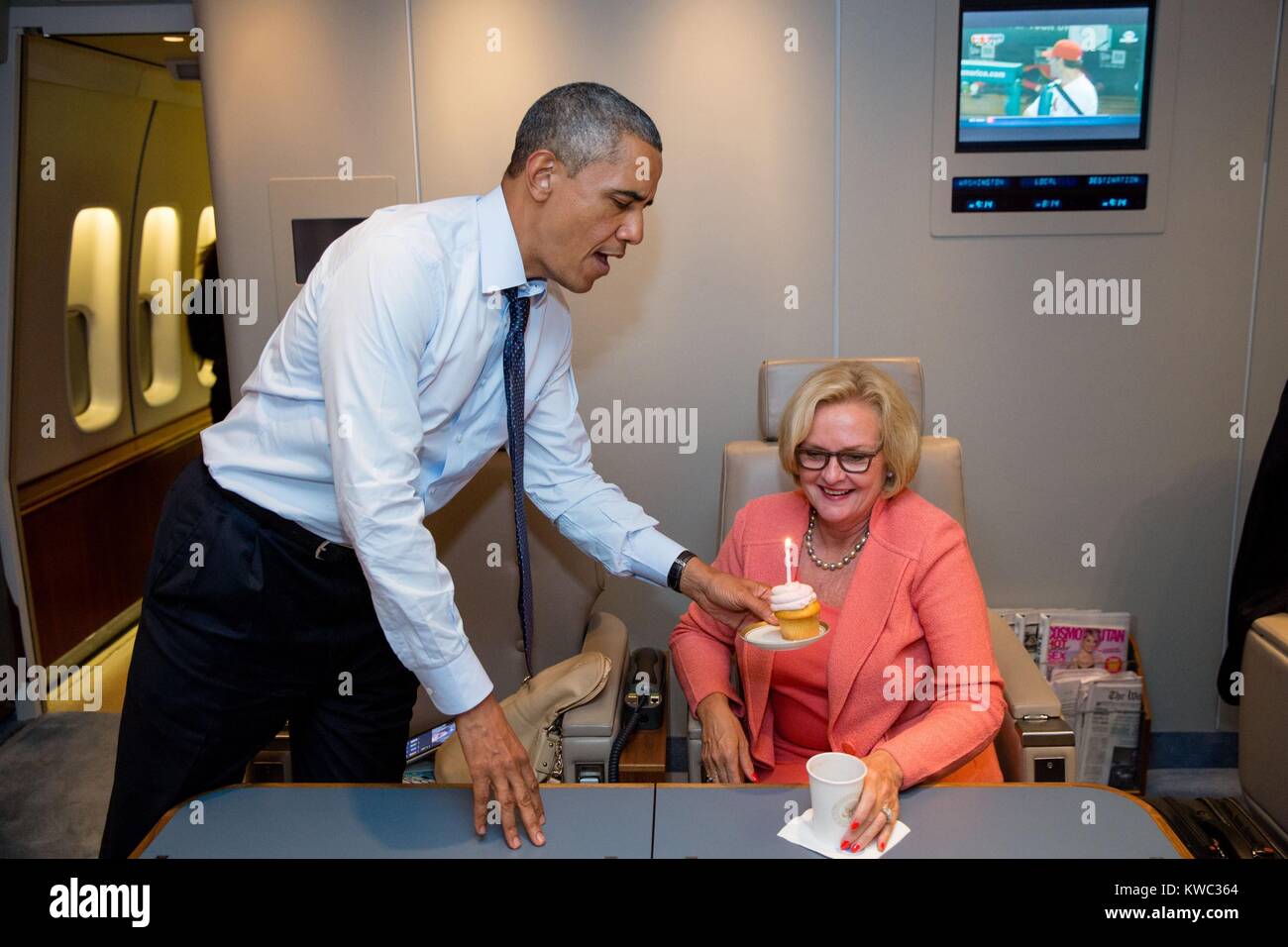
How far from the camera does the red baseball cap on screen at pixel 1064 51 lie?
3115 mm

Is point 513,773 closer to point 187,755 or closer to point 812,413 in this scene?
point 187,755

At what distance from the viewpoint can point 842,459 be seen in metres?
2.29

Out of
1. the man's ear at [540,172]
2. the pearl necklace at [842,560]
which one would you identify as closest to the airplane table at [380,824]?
the pearl necklace at [842,560]

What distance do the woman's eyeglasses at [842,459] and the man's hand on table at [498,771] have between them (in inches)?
39.1

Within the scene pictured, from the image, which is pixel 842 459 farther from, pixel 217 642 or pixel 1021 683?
pixel 217 642

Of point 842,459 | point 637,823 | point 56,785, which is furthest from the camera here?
point 56,785

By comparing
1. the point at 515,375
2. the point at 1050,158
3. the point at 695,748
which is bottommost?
the point at 695,748

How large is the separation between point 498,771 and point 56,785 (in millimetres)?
2710

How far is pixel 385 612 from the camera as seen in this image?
5.44ft

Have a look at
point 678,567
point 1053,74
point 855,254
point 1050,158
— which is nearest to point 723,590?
point 678,567

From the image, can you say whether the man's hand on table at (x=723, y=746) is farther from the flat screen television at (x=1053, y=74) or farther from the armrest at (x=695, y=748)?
the flat screen television at (x=1053, y=74)

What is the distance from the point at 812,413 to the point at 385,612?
1.07 metres

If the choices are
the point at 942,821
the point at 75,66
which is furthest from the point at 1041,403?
the point at 75,66
